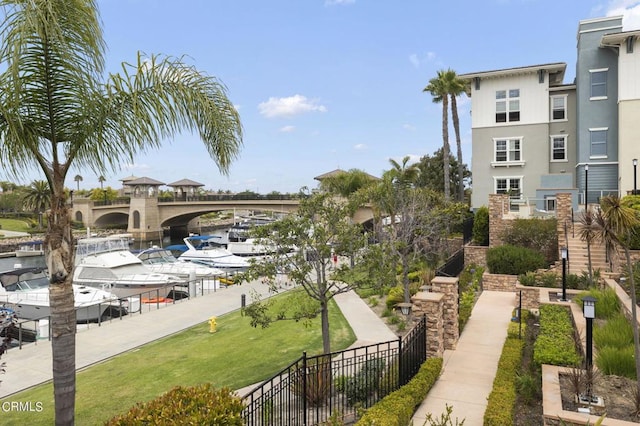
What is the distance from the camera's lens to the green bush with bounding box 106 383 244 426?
4.79 metres

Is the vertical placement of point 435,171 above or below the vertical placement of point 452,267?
above

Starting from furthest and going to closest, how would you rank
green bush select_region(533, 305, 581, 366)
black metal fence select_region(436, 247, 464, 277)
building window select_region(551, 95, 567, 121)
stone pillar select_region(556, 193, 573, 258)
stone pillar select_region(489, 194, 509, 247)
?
building window select_region(551, 95, 567, 121) < stone pillar select_region(489, 194, 509, 247) < stone pillar select_region(556, 193, 573, 258) < black metal fence select_region(436, 247, 464, 277) < green bush select_region(533, 305, 581, 366)

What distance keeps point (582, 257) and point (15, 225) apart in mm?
83133

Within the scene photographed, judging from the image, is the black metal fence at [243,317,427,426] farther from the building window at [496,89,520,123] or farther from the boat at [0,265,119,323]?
the building window at [496,89,520,123]

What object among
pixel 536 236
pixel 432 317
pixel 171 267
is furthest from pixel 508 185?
pixel 432 317

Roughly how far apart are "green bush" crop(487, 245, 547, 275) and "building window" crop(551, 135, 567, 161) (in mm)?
15481

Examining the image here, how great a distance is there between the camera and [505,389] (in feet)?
24.2

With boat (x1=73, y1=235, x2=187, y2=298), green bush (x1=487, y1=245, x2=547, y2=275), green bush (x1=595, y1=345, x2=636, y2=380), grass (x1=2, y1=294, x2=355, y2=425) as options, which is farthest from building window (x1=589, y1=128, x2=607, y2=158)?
boat (x1=73, y1=235, x2=187, y2=298)

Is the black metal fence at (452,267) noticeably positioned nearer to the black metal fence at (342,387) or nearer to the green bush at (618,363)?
the black metal fence at (342,387)

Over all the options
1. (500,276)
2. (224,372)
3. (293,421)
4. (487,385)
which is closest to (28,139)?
(293,421)

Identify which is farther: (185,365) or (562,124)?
(562,124)

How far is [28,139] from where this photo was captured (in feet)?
19.0

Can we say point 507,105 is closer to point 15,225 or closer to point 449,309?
point 449,309

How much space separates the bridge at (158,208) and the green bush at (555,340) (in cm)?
3892
